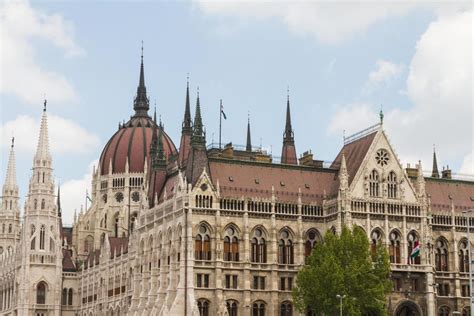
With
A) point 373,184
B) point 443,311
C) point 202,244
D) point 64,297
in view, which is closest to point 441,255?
point 443,311

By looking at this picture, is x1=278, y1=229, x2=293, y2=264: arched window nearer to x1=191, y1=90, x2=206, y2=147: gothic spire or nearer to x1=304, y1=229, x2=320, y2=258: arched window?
x1=304, y1=229, x2=320, y2=258: arched window

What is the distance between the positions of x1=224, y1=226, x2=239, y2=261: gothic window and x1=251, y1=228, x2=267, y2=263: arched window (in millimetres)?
2142

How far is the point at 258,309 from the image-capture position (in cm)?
12938

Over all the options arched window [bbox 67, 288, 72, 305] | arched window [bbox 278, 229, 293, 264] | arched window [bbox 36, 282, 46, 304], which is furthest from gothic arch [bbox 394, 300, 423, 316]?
arched window [bbox 36, 282, 46, 304]

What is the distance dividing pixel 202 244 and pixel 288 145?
31620mm

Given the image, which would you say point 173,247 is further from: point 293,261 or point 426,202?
point 426,202

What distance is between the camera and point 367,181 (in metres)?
136

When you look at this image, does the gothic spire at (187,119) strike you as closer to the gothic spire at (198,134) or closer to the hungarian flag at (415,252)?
the gothic spire at (198,134)

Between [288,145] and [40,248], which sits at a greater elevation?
[288,145]

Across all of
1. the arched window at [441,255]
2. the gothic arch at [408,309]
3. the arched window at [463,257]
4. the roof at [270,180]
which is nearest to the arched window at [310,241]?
the roof at [270,180]

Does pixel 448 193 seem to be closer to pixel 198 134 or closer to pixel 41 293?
pixel 198 134

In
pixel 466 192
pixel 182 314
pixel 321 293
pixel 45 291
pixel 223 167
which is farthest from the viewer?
pixel 45 291

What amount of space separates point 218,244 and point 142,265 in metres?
16.7

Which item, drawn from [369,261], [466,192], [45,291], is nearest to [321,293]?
[369,261]
